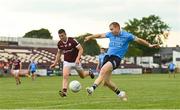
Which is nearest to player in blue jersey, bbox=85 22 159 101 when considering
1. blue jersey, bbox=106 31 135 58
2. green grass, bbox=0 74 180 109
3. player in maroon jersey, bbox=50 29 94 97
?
blue jersey, bbox=106 31 135 58

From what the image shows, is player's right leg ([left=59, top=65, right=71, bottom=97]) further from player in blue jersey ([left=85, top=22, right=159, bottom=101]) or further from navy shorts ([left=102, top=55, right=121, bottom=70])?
navy shorts ([left=102, top=55, right=121, bottom=70])

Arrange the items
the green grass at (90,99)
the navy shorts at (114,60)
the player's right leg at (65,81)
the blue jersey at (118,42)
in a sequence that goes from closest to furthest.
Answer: the green grass at (90,99)
the navy shorts at (114,60)
the blue jersey at (118,42)
the player's right leg at (65,81)

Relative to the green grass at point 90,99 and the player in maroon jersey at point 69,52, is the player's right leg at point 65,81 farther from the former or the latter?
the green grass at point 90,99

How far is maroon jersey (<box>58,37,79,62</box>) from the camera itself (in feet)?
62.6

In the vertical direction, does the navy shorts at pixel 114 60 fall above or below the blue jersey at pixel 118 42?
below

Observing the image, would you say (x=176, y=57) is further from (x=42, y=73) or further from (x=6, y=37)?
(x=42, y=73)

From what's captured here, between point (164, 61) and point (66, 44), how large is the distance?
145m

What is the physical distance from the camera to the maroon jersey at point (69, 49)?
19.1 metres

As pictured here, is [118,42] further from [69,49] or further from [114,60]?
[69,49]

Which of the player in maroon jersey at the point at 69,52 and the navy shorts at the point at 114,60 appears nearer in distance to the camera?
the navy shorts at the point at 114,60

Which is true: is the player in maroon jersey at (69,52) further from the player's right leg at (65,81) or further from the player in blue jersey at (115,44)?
the player in blue jersey at (115,44)

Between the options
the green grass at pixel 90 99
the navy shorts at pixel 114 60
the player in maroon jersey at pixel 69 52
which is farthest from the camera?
the player in maroon jersey at pixel 69 52

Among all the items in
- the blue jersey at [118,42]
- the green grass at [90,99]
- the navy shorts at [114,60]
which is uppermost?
the blue jersey at [118,42]

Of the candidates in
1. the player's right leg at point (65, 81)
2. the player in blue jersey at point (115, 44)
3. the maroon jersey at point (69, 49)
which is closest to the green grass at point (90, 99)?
the player's right leg at point (65, 81)
